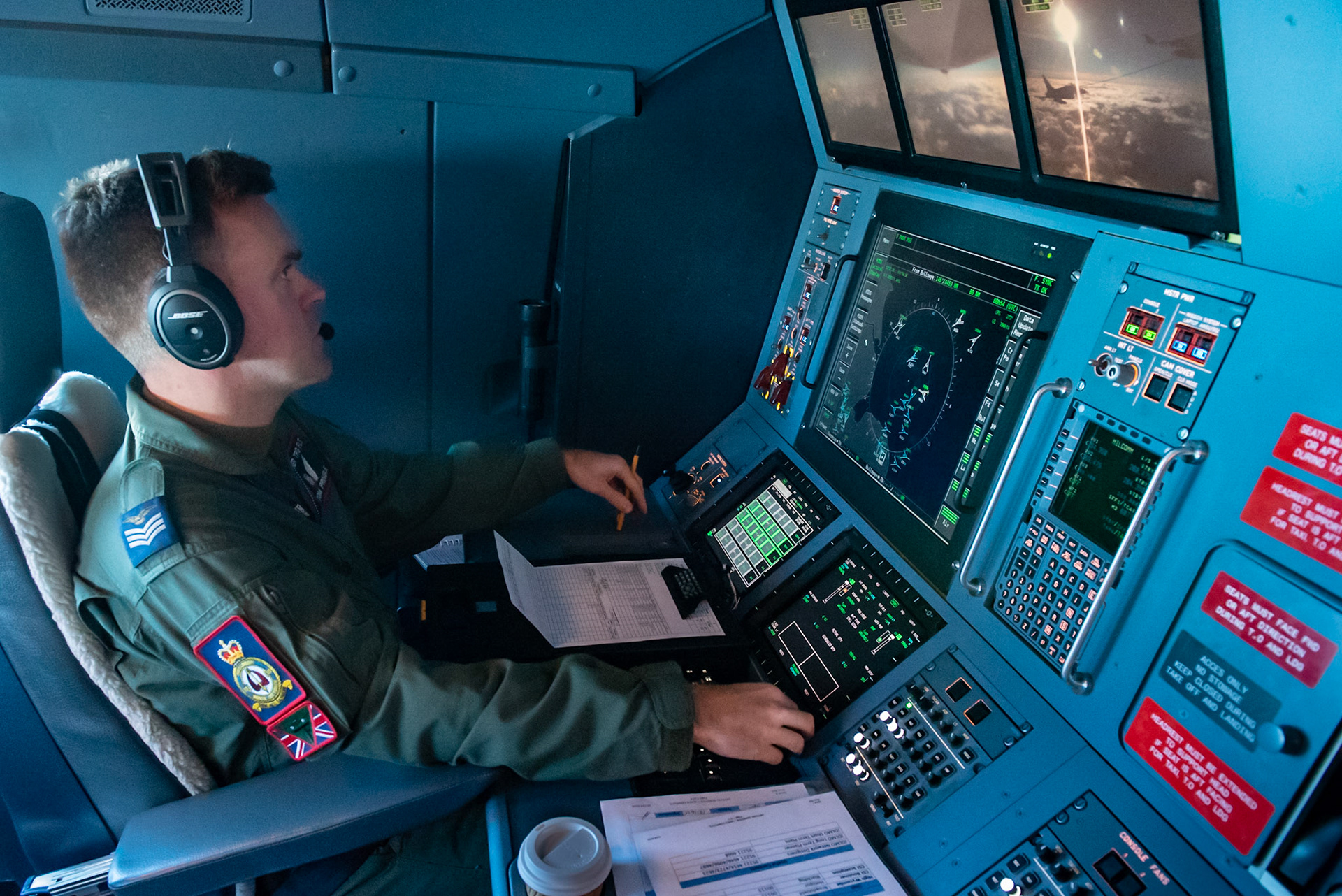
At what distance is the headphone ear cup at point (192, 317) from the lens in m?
1.16

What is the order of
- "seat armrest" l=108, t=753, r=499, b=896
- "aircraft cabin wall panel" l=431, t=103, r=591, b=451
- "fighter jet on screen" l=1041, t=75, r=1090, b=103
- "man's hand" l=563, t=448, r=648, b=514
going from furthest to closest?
"man's hand" l=563, t=448, r=648, b=514, "aircraft cabin wall panel" l=431, t=103, r=591, b=451, "fighter jet on screen" l=1041, t=75, r=1090, b=103, "seat armrest" l=108, t=753, r=499, b=896

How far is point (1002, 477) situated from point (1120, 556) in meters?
0.22

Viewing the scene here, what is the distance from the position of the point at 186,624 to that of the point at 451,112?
115 centimetres

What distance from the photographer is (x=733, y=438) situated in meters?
2.11

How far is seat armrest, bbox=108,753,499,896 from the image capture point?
1.08 metres

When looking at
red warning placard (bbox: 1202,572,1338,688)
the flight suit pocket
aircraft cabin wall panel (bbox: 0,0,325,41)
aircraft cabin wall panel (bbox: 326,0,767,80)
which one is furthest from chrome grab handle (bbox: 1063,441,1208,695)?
aircraft cabin wall panel (bbox: 0,0,325,41)

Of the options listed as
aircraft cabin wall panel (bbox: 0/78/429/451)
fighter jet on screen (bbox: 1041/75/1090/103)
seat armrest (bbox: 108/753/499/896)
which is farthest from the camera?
aircraft cabin wall panel (bbox: 0/78/429/451)

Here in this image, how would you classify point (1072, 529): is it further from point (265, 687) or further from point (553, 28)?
point (553, 28)

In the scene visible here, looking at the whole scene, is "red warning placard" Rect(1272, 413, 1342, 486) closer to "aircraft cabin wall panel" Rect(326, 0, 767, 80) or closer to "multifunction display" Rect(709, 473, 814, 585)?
"multifunction display" Rect(709, 473, 814, 585)

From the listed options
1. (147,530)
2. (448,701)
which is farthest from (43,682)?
(448,701)

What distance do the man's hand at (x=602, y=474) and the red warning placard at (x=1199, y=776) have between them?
44.9 inches

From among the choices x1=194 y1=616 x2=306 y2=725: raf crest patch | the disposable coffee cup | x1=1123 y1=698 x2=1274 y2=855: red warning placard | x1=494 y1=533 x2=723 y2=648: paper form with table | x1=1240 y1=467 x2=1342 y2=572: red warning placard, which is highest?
x1=1240 y1=467 x2=1342 y2=572: red warning placard

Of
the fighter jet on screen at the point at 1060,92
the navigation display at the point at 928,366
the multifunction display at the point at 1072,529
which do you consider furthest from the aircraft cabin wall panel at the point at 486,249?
the multifunction display at the point at 1072,529

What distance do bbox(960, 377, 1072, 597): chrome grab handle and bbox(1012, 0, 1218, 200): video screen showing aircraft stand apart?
30 centimetres
